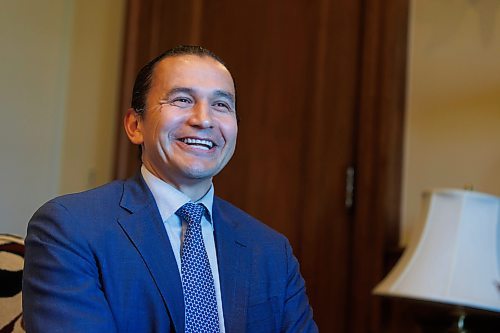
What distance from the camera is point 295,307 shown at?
1.42 meters

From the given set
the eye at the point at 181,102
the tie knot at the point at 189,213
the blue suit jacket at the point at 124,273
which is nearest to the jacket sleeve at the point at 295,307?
the blue suit jacket at the point at 124,273

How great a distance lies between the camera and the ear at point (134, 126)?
1443 millimetres

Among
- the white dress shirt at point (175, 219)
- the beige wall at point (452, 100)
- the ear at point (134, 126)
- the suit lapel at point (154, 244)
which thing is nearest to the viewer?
the suit lapel at point (154, 244)

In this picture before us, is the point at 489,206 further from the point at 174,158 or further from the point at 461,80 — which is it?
the point at 174,158

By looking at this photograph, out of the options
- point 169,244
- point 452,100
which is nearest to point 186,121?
point 169,244

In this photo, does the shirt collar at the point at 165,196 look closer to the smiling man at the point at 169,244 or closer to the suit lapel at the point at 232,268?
the smiling man at the point at 169,244

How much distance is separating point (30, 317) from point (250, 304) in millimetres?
423

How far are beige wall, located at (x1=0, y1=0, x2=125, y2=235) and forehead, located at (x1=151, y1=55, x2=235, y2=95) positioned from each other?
5.45 ft

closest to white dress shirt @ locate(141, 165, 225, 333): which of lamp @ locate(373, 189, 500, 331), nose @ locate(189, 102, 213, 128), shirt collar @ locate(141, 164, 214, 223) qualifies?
shirt collar @ locate(141, 164, 214, 223)

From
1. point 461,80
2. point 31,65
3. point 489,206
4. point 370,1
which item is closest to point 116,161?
point 31,65

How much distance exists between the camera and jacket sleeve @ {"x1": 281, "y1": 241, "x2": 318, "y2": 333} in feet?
4.54

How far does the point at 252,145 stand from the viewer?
102 inches

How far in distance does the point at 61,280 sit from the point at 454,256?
1029mm

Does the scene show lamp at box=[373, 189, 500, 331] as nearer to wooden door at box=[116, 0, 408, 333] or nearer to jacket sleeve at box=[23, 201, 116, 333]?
wooden door at box=[116, 0, 408, 333]
